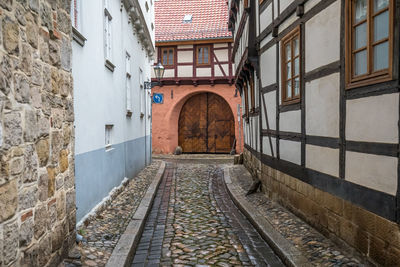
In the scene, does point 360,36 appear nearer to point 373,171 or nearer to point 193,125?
point 373,171

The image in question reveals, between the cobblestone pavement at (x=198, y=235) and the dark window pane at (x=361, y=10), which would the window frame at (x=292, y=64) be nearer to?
the dark window pane at (x=361, y=10)

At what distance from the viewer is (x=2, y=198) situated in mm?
2602

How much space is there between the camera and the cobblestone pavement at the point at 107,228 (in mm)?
4426

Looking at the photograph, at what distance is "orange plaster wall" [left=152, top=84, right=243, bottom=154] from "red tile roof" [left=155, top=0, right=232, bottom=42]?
2.51 metres

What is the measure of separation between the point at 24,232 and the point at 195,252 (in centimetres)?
258

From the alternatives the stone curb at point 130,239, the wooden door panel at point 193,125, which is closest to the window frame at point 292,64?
the stone curb at point 130,239

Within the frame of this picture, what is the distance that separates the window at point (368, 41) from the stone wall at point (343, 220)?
1.37m

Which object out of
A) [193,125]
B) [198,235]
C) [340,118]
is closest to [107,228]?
[198,235]

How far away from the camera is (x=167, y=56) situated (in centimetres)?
2072

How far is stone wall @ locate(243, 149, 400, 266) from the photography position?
3668 mm

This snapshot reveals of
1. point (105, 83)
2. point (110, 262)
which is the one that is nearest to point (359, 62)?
point (110, 262)

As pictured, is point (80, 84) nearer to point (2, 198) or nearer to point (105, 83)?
point (105, 83)

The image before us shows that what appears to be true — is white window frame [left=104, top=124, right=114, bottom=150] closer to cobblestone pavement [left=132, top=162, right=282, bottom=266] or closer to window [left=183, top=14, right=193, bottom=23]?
cobblestone pavement [left=132, top=162, right=282, bottom=266]

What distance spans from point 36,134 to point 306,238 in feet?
11.7
